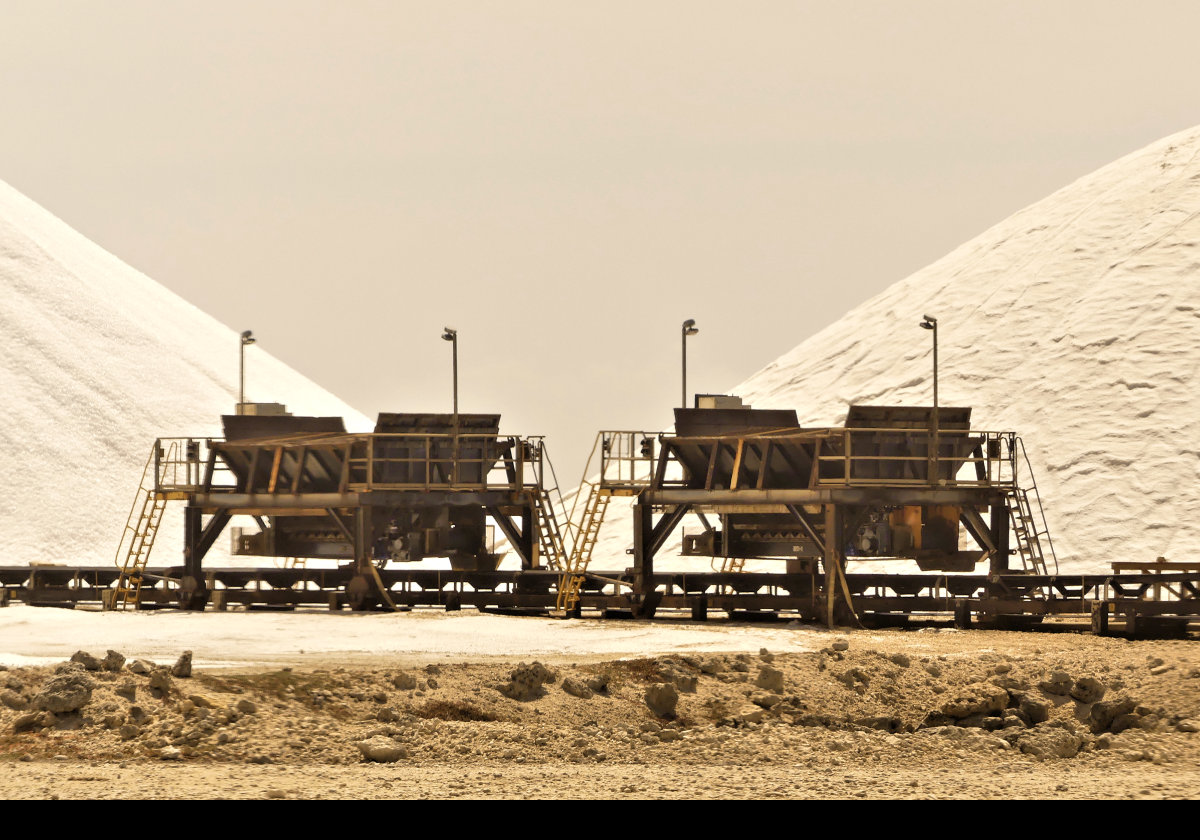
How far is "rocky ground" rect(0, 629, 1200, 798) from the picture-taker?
15117 millimetres

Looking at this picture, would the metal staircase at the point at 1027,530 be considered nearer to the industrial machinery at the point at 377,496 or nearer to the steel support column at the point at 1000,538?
the steel support column at the point at 1000,538

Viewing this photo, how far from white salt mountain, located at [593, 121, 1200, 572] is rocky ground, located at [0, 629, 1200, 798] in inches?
1143

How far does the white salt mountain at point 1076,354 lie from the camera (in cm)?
5425

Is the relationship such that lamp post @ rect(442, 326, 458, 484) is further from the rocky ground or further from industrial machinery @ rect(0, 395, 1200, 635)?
the rocky ground

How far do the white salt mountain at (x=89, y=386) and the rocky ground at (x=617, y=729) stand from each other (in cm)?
4237

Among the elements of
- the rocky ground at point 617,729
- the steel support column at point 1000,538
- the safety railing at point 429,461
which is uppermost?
the safety railing at point 429,461

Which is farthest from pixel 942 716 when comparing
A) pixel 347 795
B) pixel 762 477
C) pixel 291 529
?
pixel 291 529

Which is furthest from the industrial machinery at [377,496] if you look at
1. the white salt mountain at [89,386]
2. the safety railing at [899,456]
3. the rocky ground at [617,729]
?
the white salt mountain at [89,386]

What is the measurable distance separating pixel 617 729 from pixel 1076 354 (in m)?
47.6

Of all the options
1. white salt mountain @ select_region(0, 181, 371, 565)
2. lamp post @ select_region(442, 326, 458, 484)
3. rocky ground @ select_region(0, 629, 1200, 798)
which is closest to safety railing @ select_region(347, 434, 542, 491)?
lamp post @ select_region(442, 326, 458, 484)

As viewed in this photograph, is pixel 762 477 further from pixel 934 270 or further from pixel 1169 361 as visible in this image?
pixel 934 270

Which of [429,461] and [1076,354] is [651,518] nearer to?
[429,461]

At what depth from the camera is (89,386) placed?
244ft

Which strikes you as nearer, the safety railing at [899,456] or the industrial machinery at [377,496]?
the safety railing at [899,456]
